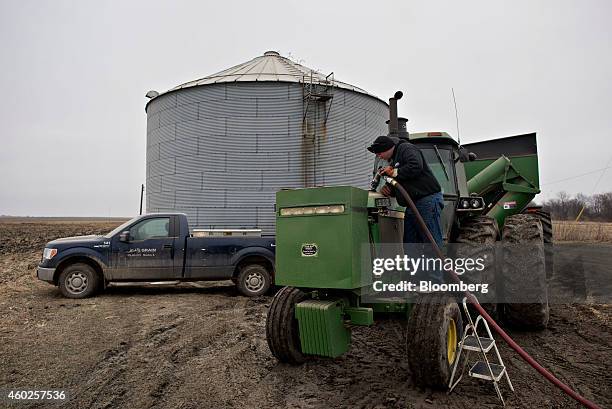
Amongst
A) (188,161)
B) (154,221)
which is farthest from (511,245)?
(188,161)

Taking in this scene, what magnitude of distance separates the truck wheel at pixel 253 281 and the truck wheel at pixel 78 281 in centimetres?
302

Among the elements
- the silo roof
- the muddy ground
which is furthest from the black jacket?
the silo roof

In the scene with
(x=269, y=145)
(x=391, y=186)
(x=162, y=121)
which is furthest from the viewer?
(x=162, y=121)

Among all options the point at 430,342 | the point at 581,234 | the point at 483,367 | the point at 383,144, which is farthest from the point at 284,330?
the point at 581,234

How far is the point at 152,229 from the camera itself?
33.3 feet

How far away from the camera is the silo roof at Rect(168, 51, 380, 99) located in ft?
62.0

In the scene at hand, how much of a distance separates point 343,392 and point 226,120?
15140mm

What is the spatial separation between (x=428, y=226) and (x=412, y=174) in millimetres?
586

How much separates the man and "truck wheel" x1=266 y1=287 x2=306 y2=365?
149 centimetres

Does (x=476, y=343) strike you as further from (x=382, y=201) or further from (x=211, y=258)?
(x=211, y=258)

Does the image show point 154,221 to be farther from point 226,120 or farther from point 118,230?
point 226,120

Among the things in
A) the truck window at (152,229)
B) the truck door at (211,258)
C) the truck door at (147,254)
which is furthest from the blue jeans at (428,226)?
the truck window at (152,229)

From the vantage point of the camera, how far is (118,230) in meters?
10.1

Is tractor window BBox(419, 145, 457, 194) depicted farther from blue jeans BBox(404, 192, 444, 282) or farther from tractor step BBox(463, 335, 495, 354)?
tractor step BBox(463, 335, 495, 354)
